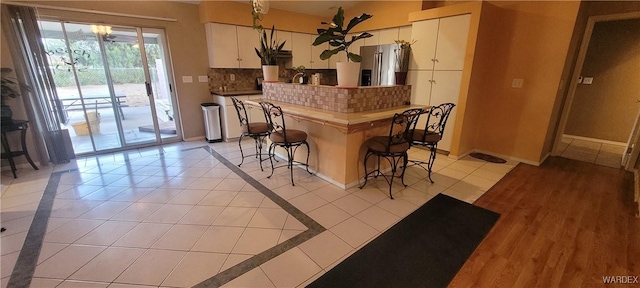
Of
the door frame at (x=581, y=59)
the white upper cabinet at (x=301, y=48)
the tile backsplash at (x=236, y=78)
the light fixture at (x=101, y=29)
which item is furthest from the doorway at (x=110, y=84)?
the door frame at (x=581, y=59)

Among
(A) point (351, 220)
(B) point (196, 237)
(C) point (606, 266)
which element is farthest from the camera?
(A) point (351, 220)

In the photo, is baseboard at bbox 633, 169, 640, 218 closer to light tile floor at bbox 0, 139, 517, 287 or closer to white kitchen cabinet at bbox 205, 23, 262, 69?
light tile floor at bbox 0, 139, 517, 287

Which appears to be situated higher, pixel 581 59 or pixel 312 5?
pixel 312 5

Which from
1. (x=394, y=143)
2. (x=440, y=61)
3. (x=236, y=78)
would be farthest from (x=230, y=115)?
(x=440, y=61)

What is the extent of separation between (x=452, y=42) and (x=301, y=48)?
307cm

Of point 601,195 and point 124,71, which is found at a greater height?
point 124,71

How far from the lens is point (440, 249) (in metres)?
1.90

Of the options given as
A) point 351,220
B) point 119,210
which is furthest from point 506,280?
point 119,210

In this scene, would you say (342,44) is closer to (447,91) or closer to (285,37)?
(447,91)

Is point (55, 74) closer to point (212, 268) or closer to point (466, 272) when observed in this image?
point (212, 268)

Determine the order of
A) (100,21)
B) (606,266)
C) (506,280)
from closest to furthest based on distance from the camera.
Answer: (506,280), (606,266), (100,21)

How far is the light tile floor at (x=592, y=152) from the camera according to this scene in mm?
3875

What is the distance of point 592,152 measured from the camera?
427cm

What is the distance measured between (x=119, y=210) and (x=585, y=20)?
20.3ft
